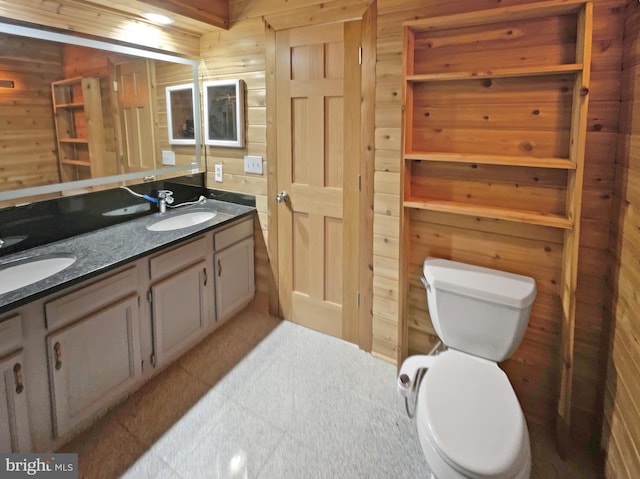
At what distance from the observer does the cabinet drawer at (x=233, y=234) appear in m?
2.47

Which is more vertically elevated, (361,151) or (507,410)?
(361,151)

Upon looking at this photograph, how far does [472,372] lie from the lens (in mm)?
1554

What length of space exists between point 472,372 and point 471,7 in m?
1.58

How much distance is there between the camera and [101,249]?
192 centimetres

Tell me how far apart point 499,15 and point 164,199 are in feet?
6.93

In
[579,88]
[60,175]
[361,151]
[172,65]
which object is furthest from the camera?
[172,65]

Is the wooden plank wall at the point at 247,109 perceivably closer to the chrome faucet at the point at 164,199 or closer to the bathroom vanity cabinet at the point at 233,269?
the bathroom vanity cabinet at the point at 233,269

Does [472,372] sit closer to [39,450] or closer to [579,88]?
[579,88]

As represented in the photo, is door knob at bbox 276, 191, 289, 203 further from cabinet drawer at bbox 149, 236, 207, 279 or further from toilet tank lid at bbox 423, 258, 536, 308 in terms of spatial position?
toilet tank lid at bbox 423, 258, 536, 308

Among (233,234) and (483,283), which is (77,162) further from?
(483,283)

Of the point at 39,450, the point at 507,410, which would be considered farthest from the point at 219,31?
the point at 507,410

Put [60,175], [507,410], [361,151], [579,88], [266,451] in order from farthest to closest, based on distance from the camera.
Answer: [361,151]
[60,175]
[266,451]
[579,88]
[507,410]

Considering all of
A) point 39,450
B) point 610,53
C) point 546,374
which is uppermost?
point 610,53

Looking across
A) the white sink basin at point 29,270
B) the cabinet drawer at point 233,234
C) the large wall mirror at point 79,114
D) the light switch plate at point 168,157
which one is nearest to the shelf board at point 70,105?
the large wall mirror at point 79,114
